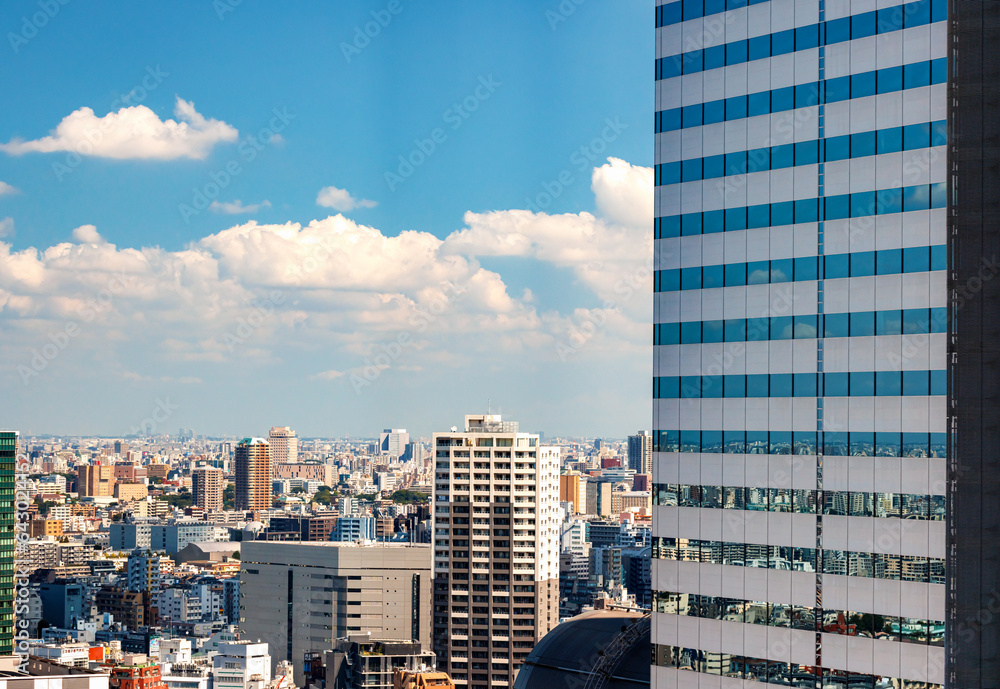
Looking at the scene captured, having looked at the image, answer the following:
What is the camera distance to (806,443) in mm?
28500

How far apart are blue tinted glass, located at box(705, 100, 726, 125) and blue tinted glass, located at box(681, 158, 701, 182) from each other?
1.18 m

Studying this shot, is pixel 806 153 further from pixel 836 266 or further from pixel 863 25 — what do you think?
pixel 863 25

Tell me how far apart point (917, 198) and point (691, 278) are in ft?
21.9

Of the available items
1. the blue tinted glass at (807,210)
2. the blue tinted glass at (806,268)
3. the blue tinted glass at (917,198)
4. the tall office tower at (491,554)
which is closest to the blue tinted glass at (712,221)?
the blue tinted glass at (807,210)

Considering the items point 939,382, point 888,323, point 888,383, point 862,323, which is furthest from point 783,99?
point 939,382

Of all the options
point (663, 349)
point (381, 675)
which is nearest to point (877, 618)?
point (663, 349)

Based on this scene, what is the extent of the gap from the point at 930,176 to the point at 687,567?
1240cm

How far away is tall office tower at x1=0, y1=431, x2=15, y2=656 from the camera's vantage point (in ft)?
290

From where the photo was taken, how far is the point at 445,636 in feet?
287

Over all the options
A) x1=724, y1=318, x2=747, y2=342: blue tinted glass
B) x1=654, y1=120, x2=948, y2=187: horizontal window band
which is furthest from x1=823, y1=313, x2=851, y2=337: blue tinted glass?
x1=654, y1=120, x2=948, y2=187: horizontal window band

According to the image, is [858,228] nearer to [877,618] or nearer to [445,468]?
[877,618]

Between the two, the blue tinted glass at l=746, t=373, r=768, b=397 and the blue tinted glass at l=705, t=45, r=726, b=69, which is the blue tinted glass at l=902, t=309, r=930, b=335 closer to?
the blue tinted glass at l=746, t=373, r=768, b=397

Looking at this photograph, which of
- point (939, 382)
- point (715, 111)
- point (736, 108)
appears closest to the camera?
point (939, 382)

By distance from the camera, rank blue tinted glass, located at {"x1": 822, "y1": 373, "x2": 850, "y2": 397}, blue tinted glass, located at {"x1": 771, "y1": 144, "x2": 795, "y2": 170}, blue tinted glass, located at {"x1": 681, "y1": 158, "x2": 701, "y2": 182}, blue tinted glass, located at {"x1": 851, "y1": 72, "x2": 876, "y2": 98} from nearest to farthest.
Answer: blue tinted glass, located at {"x1": 851, "y1": 72, "x2": 876, "y2": 98}, blue tinted glass, located at {"x1": 822, "y1": 373, "x2": 850, "y2": 397}, blue tinted glass, located at {"x1": 771, "y1": 144, "x2": 795, "y2": 170}, blue tinted glass, located at {"x1": 681, "y1": 158, "x2": 701, "y2": 182}
